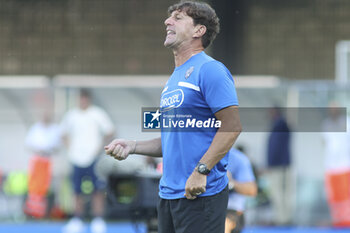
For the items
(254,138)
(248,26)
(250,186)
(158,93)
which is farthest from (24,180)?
(250,186)

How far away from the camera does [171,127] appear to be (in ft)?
9.80

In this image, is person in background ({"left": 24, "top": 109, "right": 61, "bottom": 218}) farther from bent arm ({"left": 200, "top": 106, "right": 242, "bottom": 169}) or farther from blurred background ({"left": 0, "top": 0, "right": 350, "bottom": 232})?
bent arm ({"left": 200, "top": 106, "right": 242, "bottom": 169})

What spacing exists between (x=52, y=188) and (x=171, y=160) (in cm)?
667

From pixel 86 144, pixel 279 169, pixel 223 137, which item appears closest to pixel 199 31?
pixel 223 137

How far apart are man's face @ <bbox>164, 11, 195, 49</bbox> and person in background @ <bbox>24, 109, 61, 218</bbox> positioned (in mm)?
6319

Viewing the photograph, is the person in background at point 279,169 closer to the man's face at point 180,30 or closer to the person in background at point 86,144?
the person in background at point 86,144

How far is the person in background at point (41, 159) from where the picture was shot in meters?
9.21

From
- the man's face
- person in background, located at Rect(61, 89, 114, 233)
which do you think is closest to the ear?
the man's face

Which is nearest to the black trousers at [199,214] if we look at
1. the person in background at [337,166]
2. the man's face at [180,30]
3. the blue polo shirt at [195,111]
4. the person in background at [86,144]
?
the blue polo shirt at [195,111]

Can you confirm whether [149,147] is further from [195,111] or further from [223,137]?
[223,137]

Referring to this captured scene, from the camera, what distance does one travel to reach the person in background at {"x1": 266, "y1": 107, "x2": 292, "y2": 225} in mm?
9016

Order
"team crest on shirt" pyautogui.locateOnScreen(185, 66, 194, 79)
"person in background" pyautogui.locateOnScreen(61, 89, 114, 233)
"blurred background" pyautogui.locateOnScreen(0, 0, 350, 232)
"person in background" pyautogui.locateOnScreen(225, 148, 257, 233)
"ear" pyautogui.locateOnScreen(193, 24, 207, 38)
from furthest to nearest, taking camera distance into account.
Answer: "blurred background" pyautogui.locateOnScreen(0, 0, 350, 232) → "person in background" pyautogui.locateOnScreen(61, 89, 114, 233) → "person in background" pyautogui.locateOnScreen(225, 148, 257, 233) → "ear" pyautogui.locateOnScreen(193, 24, 207, 38) → "team crest on shirt" pyautogui.locateOnScreen(185, 66, 194, 79)

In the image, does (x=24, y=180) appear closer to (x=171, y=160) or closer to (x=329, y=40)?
(x=329, y=40)

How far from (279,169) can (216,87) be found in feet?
21.3
